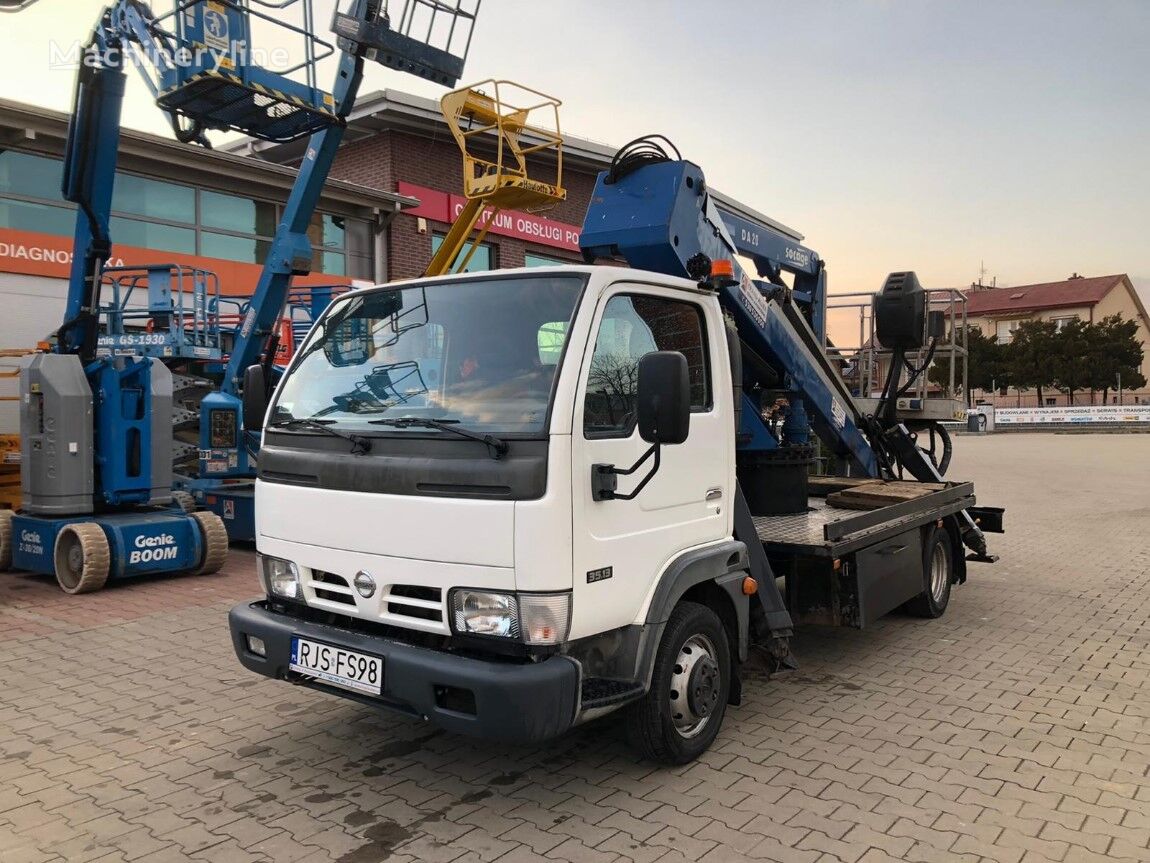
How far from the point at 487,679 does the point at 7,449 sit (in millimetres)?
9679

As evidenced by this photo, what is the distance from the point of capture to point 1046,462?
23.5 m

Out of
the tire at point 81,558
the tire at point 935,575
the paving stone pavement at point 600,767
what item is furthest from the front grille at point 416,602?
the tire at point 81,558

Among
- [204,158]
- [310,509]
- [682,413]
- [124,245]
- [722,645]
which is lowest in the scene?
[722,645]

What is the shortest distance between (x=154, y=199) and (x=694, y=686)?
42.0 feet

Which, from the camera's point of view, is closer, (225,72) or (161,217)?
(225,72)

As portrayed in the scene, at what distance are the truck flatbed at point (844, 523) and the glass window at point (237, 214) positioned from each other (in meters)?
11.5

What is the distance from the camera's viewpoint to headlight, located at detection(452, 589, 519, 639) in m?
3.29

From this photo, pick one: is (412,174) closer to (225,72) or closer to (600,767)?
(225,72)

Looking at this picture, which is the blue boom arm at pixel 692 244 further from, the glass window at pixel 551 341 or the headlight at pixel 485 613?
the headlight at pixel 485 613

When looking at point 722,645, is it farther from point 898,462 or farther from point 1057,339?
point 1057,339

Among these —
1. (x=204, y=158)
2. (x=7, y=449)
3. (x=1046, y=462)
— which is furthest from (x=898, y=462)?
(x=1046, y=462)

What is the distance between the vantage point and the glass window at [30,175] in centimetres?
1186

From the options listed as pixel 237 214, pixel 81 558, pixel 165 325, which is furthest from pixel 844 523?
pixel 237 214

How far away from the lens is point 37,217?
12.2 meters
